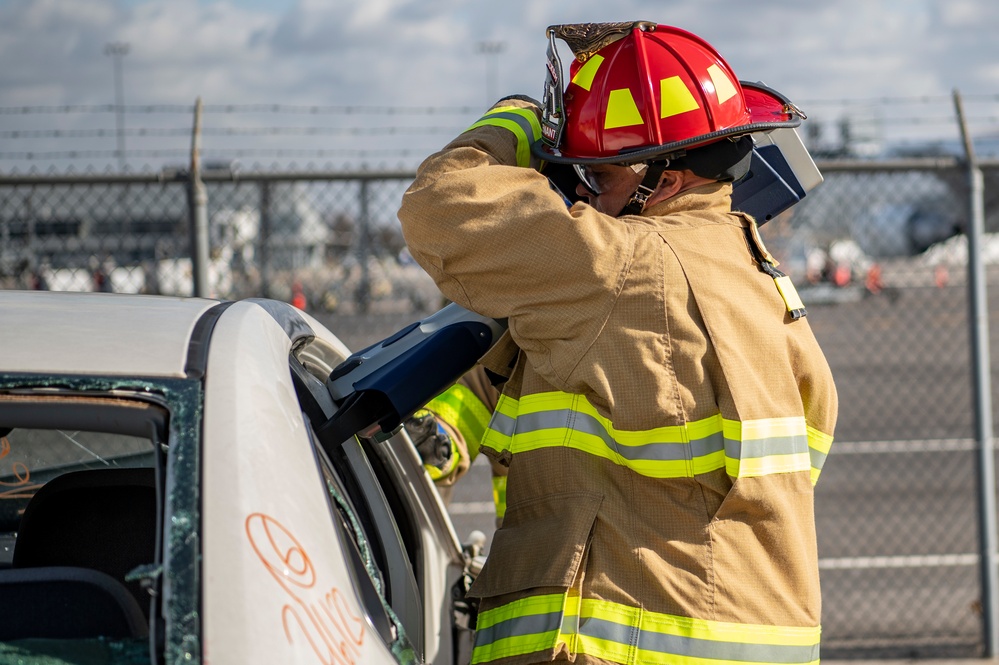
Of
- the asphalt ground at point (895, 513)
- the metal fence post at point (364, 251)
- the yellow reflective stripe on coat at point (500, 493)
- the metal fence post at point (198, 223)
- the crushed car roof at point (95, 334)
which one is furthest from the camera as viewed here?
the asphalt ground at point (895, 513)

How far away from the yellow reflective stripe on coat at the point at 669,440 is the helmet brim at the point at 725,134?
0.54m

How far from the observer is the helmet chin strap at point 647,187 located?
2160 mm

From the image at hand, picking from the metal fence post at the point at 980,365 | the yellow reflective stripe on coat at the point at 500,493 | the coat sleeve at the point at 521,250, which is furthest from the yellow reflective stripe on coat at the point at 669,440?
the metal fence post at the point at 980,365

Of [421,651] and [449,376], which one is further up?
[449,376]

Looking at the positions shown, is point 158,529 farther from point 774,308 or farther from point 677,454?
point 774,308

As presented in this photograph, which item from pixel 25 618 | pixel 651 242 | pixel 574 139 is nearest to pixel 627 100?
pixel 574 139

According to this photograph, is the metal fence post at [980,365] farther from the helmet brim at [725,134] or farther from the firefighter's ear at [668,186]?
the firefighter's ear at [668,186]

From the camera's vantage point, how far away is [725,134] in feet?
6.94

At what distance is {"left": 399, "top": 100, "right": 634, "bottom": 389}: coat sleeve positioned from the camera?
6.02 ft

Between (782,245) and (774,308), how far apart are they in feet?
32.3

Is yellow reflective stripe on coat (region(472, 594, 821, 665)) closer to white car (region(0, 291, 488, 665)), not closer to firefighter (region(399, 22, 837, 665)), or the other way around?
firefighter (region(399, 22, 837, 665))

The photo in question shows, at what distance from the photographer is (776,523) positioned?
1936mm

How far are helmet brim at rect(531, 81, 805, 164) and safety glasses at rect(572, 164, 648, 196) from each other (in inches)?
3.2

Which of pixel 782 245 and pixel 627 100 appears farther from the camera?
pixel 782 245
